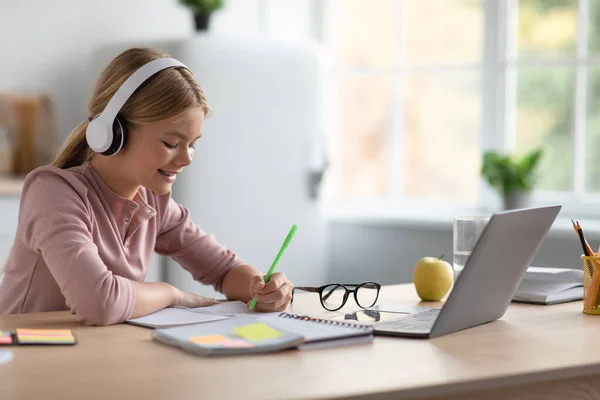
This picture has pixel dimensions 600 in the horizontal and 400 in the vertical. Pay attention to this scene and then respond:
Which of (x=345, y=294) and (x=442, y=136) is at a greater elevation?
(x=442, y=136)

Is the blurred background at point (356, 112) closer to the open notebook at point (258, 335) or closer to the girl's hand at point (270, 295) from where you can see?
the girl's hand at point (270, 295)

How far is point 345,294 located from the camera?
1.78m

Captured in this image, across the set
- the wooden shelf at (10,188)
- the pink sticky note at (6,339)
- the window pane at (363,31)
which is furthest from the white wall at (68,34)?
the pink sticky note at (6,339)

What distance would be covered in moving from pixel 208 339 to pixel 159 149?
1.84 feet

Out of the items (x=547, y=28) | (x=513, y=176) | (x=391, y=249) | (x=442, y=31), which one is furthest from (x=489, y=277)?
(x=442, y=31)

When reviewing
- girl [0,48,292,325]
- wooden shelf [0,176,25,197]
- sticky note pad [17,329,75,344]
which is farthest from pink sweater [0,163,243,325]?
wooden shelf [0,176,25,197]

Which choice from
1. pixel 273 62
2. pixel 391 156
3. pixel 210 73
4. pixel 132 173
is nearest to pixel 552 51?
pixel 391 156

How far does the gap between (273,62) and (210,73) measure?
30cm

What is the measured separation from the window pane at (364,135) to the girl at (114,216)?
2312 mm

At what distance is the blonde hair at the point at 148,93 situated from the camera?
1743mm

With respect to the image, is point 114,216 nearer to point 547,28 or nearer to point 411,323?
point 411,323

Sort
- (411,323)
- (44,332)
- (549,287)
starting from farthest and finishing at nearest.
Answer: (549,287)
(411,323)
(44,332)

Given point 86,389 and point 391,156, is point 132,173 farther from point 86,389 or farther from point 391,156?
point 391,156

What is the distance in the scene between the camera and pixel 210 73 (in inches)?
138
